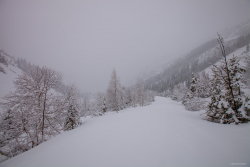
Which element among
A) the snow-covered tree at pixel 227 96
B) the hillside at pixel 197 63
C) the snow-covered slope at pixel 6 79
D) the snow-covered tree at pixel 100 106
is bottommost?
the snow-covered tree at pixel 100 106

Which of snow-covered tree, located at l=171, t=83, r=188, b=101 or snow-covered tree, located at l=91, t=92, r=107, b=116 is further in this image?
snow-covered tree, located at l=91, t=92, r=107, b=116

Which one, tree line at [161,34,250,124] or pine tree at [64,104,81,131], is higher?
tree line at [161,34,250,124]

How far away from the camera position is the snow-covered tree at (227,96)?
5506mm

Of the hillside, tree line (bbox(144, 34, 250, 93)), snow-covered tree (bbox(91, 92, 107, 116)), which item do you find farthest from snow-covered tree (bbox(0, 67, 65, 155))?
the hillside

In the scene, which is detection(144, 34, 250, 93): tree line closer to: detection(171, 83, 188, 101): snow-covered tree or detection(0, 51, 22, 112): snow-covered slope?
detection(171, 83, 188, 101): snow-covered tree

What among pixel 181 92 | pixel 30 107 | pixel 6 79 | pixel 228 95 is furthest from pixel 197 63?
pixel 6 79

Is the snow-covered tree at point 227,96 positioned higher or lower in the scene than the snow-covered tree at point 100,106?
higher

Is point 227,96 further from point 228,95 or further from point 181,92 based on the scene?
point 181,92

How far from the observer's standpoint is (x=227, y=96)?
608cm

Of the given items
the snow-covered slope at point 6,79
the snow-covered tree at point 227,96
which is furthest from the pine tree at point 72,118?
the snow-covered slope at point 6,79

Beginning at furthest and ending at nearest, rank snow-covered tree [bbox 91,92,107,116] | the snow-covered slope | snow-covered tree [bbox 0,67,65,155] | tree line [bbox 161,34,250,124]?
snow-covered tree [bbox 91,92,107,116], the snow-covered slope, snow-covered tree [bbox 0,67,65,155], tree line [bbox 161,34,250,124]

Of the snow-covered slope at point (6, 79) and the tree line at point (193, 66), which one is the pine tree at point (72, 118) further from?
the tree line at point (193, 66)

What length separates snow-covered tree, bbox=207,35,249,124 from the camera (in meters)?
5.51

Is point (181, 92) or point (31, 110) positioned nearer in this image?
point (31, 110)
